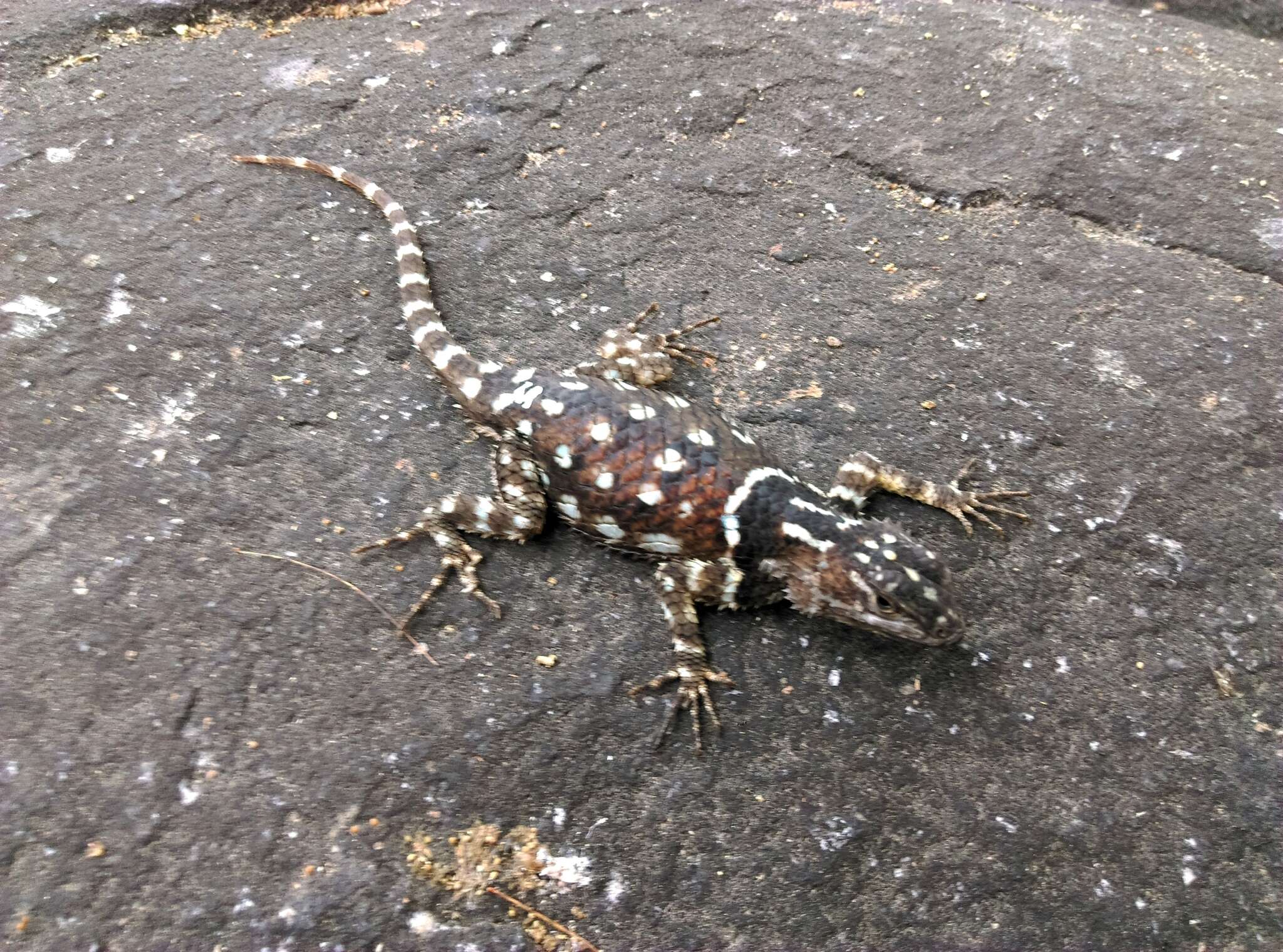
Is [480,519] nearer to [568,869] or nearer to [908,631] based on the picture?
[568,869]

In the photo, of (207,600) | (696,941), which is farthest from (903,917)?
(207,600)

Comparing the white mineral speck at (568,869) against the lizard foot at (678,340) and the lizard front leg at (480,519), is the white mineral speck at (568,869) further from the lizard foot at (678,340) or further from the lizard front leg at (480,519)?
the lizard foot at (678,340)

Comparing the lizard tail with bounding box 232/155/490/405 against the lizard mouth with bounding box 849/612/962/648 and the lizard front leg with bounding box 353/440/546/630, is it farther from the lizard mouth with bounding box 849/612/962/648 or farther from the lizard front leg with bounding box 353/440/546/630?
the lizard mouth with bounding box 849/612/962/648

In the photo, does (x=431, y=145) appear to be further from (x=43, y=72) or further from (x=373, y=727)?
(x=373, y=727)

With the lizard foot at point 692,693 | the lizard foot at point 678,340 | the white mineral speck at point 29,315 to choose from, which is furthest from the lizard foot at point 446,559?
the white mineral speck at point 29,315

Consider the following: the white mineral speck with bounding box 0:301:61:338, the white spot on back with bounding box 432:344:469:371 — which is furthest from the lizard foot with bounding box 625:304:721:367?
the white mineral speck with bounding box 0:301:61:338

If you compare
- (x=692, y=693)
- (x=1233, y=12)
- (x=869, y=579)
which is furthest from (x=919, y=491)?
(x=1233, y=12)

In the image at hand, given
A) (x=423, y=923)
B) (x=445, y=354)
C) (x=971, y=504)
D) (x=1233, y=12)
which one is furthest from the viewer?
(x=1233, y=12)
